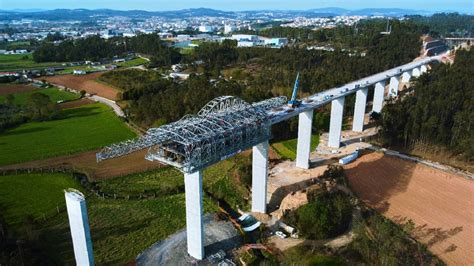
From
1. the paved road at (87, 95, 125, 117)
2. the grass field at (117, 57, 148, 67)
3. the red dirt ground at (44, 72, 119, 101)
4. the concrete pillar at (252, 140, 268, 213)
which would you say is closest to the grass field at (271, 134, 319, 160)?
the concrete pillar at (252, 140, 268, 213)

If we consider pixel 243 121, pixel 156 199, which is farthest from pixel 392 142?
pixel 156 199

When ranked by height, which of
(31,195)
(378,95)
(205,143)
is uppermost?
(205,143)

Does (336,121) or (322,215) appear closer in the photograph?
(322,215)

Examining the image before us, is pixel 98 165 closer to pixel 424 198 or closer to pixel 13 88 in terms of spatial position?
pixel 424 198

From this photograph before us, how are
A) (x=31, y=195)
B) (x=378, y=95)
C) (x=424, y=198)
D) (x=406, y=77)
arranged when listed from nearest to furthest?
(x=424, y=198) → (x=31, y=195) → (x=378, y=95) → (x=406, y=77)

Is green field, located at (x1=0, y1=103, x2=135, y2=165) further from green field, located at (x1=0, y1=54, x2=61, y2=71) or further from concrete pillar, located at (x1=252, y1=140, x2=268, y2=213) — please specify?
green field, located at (x1=0, y1=54, x2=61, y2=71)

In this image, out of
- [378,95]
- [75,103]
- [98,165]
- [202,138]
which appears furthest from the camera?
[75,103]

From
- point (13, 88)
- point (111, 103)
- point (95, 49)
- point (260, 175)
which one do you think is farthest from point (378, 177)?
point (95, 49)

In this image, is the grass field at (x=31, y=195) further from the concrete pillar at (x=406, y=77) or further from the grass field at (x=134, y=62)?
the grass field at (x=134, y=62)
